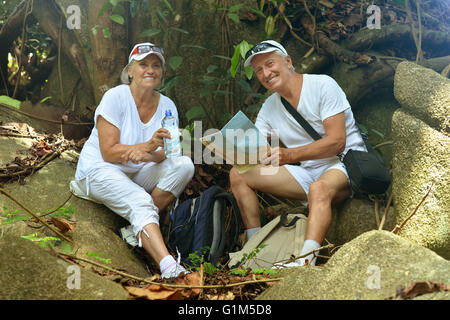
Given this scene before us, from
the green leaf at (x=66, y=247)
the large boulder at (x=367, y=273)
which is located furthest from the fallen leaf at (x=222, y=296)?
the green leaf at (x=66, y=247)

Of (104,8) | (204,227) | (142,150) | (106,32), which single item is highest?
(104,8)

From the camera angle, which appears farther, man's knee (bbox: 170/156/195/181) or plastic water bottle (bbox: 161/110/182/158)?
man's knee (bbox: 170/156/195/181)

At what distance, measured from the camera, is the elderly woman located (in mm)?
3951

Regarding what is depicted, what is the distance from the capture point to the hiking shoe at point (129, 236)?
4.00 metres

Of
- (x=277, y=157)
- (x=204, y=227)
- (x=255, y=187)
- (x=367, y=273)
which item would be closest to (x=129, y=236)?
(x=204, y=227)

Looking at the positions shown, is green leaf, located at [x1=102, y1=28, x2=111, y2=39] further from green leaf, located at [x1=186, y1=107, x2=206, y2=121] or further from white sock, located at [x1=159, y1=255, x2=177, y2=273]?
white sock, located at [x1=159, y1=255, x2=177, y2=273]

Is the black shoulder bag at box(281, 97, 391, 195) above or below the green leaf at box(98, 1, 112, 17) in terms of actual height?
below

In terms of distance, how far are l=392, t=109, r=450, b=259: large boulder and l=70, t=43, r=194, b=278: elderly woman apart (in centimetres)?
175

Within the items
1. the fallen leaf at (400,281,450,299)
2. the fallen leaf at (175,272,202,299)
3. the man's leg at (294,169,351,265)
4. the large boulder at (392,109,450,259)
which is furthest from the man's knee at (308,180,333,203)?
the fallen leaf at (400,281,450,299)

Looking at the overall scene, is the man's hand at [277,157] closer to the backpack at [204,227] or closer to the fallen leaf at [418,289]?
the backpack at [204,227]

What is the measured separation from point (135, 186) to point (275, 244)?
4.09 feet

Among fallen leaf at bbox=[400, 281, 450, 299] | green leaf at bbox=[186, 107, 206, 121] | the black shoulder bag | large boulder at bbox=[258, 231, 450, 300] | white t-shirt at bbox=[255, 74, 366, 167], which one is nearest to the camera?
fallen leaf at bbox=[400, 281, 450, 299]

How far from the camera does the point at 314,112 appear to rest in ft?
13.4

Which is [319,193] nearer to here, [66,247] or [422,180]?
[422,180]
